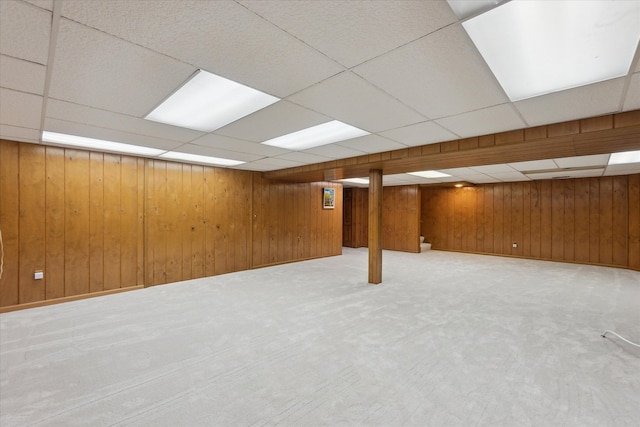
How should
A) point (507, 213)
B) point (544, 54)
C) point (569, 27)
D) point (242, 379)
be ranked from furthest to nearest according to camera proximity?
point (507, 213)
point (242, 379)
point (544, 54)
point (569, 27)

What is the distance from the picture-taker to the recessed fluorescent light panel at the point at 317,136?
10.6 ft

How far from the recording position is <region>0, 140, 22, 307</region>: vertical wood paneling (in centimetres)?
370

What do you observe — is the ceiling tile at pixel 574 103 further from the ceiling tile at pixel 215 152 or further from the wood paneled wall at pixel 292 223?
the wood paneled wall at pixel 292 223

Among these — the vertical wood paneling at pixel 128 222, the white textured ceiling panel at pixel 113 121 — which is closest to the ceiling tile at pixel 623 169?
the white textured ceiling panel at pixel 113 121

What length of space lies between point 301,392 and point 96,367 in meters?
1.76

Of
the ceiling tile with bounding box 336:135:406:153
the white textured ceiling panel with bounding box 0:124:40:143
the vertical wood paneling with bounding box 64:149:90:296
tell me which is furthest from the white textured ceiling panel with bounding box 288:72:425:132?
the vertical wood paneling with bounding box 64:149:90:296

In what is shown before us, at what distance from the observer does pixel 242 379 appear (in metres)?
2.20

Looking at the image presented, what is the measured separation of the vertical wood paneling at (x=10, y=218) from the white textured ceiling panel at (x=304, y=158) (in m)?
3.55

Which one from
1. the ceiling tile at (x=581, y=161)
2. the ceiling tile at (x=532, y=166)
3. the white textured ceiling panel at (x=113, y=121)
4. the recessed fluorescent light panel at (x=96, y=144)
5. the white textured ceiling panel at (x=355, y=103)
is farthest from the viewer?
the ceiling tile at (x=532, y=166)

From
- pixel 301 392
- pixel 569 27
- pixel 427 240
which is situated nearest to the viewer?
pixel 569 27

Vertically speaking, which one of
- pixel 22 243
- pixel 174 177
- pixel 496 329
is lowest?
pixel 496 329

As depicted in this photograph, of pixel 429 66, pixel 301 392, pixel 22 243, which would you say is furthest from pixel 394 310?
pixel 22 243

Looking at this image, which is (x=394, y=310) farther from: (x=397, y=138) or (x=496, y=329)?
(x=397, y=138)

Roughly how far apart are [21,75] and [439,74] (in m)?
2.88
